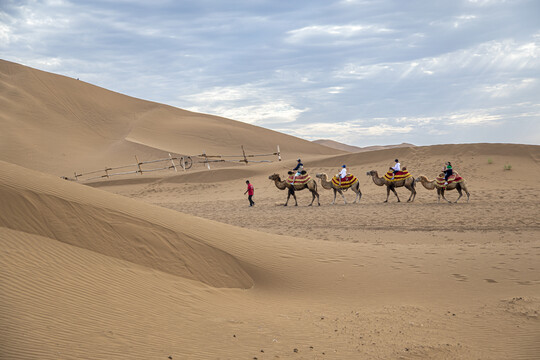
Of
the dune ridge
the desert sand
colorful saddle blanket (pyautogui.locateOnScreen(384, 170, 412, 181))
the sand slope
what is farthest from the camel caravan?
the sand slope

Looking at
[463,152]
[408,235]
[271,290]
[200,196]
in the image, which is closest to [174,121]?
[200,196]

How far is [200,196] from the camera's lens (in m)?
33.8

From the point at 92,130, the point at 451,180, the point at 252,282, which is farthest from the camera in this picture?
the point at 92,130

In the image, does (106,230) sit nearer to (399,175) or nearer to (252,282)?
(252,282)

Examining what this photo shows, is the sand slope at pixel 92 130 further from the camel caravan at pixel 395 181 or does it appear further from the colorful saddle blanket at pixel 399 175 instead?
the colorful saddle blanket at pixel 399 175

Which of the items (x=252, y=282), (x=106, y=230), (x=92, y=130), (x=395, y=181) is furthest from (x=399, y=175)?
(x=92, y=130)

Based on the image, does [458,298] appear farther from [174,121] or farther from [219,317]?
[174,121]

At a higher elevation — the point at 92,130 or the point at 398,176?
the point at 92,130

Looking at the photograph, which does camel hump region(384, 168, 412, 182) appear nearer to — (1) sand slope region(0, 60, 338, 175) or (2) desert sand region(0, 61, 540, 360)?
(2) desert sand region(0, 61, 540, 360)

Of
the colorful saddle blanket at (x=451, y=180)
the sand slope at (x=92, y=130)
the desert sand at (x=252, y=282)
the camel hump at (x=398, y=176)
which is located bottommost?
the desert sand at (x=252, y=282)

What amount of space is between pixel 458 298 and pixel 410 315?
1387 mm

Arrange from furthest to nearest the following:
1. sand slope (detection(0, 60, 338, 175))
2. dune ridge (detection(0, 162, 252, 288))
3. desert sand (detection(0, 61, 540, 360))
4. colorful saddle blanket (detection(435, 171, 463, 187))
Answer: sand slope (detection(0, 60, 338, 175)) → colorful saddle blanket (detection(435, 171, 463, 187)) → dune ridge (detection(0, 162, 252, 288)) → desert sand (detection(0, 61, 540, 360))

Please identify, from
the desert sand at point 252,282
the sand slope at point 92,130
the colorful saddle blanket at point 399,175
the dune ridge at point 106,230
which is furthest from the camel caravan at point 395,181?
the sand slope at point 92,130

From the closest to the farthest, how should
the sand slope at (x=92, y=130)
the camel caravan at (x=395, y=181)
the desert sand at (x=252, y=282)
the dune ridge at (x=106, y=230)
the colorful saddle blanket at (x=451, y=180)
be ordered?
the desert sand at (x=252, y=282) < the dune ridge at (x=106, y=230) < the colorful saddle blanket at (x=451, y=180) < the camel caravan at (x=395, y=181) < the sand slope at (x=92, y=130)
